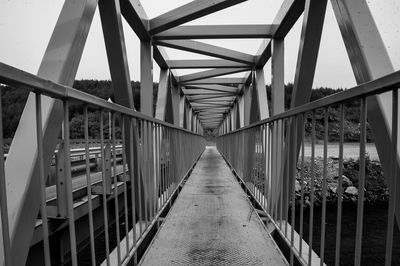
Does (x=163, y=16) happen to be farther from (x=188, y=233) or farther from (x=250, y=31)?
(x=188, y=233)

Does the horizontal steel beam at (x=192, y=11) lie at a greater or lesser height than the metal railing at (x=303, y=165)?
greater

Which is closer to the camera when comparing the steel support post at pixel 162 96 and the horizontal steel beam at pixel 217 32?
the horizontal steel beam at pixel 217 32

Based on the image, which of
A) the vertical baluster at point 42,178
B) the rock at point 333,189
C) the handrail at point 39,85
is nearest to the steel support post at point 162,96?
the handrail at point 39,85

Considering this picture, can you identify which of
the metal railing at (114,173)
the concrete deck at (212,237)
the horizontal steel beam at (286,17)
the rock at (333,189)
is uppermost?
the horizontal steel beam at (286,17)

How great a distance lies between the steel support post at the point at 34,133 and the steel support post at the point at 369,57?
5.67 ft

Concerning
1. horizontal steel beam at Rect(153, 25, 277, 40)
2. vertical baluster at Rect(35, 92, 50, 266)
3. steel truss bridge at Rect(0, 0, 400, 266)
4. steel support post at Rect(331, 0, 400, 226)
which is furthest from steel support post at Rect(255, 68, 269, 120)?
vertical baluster at Rect(35, 92, 50, 266)

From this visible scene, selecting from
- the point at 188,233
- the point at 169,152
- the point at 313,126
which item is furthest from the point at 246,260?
the point at 169,152

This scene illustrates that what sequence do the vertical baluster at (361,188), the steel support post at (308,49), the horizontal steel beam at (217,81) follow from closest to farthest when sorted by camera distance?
the vertical baluster at (361,188)
the steel support post at (308,49)
the horizontal steel beam at (217,81)

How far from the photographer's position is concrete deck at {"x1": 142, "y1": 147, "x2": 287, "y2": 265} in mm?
2285

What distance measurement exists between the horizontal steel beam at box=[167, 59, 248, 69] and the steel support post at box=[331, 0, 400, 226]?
6110 millimetres

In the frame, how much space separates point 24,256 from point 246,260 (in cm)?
148

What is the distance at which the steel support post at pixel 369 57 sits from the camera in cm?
158

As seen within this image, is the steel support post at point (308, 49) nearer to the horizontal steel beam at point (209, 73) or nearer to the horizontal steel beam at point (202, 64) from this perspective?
the horizontal steel beam at point (202, 64)

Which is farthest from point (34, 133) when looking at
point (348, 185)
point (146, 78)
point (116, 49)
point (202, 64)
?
point (348, 185)
